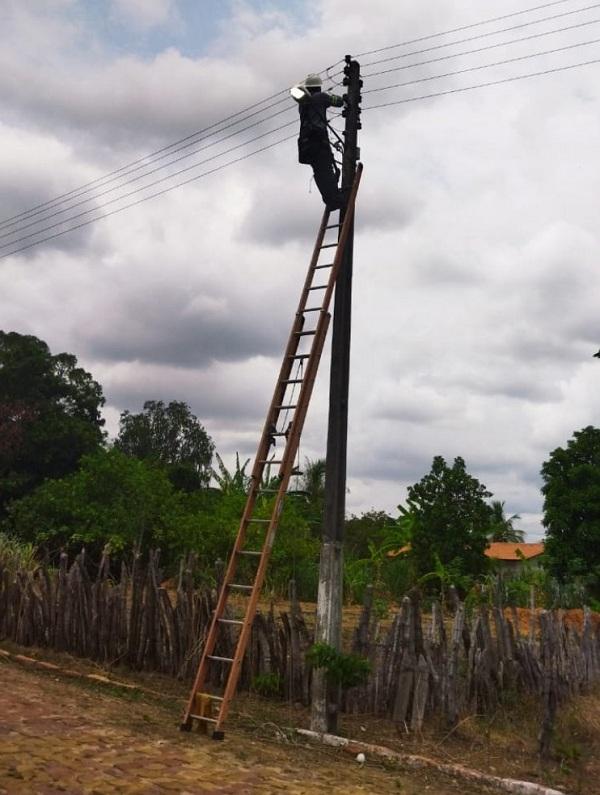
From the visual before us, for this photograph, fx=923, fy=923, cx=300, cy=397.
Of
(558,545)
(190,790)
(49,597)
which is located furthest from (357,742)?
(558,545)

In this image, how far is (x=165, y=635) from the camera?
33.1 feet

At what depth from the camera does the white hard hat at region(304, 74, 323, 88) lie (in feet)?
28.3

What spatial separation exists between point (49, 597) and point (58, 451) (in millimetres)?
18088

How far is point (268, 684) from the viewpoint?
8.89 metres

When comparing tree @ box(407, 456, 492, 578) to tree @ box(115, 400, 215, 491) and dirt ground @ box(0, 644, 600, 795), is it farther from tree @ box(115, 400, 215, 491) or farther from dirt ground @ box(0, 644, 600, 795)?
tree @ box(115, 400, 215, 491)

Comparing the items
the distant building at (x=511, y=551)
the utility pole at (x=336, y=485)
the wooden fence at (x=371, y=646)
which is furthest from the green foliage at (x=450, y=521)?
the distant building at (x=511, y=551)

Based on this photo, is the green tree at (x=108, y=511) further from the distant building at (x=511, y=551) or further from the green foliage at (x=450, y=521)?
the distant building at (x=511, y=551)

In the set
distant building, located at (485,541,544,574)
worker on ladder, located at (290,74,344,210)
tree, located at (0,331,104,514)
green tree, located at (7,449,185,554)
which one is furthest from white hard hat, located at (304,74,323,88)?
distant building, located at (485,541,544,574)

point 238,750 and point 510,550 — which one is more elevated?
point 510,550

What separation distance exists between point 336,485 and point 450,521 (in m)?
11.0

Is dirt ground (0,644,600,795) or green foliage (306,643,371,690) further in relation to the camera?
green foliage (306,643,371,690)

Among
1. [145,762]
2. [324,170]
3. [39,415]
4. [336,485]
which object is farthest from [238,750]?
[39,415]

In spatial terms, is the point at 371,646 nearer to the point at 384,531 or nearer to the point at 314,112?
the point at 314,112

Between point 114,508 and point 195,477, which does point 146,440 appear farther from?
point 114,508
